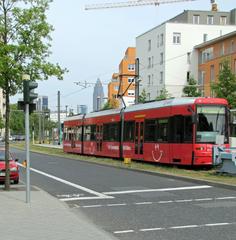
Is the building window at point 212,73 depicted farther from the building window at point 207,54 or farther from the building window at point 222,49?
the building window at point 222,49

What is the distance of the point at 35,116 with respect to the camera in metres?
129

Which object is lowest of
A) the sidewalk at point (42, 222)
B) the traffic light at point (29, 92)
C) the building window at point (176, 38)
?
the sidewalk at point (42, 222)

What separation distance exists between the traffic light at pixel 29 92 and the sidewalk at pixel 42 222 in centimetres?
254

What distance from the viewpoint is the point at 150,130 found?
27703mm

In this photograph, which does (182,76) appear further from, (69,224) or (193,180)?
(69,224)

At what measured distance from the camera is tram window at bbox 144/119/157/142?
26984 mm

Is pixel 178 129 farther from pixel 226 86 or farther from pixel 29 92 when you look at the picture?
pixel 226 86

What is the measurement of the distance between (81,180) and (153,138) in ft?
23.1

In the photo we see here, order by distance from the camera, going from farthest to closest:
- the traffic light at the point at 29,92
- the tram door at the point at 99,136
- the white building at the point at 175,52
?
the white building at the point at 175,52 < the tram door at the point at 99,136 < the traffic light at the point at 29,92

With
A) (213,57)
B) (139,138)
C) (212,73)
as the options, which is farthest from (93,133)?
(213,57)

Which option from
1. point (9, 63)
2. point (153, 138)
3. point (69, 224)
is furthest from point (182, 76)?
point (69, 224)

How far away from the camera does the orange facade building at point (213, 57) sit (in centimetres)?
6806

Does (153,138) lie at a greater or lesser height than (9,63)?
lesser

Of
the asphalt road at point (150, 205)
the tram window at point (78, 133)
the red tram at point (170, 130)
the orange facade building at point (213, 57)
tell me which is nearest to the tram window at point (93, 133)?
the tram window at point (78, 133)
